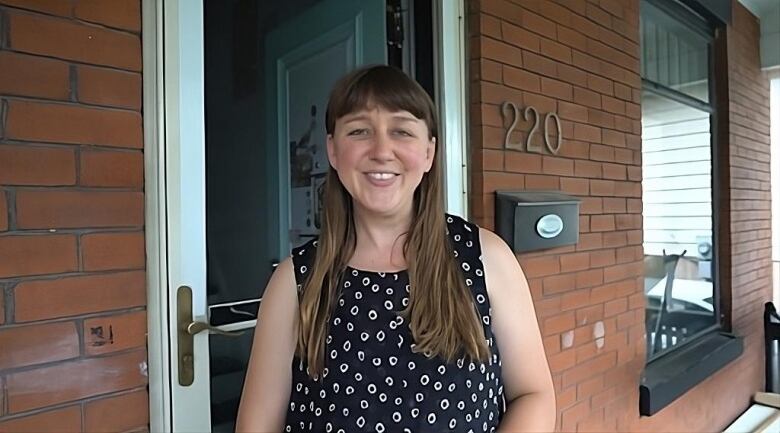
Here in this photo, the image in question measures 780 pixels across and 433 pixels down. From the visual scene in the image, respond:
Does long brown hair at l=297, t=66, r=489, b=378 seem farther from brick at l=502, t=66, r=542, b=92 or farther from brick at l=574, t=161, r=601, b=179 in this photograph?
brick at l=574, t=161, r=601, b=179

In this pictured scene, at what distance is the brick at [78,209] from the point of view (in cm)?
108

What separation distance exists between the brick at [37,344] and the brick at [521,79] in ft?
4.90

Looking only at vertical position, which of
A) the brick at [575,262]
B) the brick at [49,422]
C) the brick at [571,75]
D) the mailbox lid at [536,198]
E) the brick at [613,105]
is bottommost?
the brick at [49,422]

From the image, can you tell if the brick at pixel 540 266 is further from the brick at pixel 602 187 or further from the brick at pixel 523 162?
the brick at pixel 602 187

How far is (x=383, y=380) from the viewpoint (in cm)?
96

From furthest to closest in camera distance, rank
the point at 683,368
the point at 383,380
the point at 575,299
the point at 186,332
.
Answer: the point at 683,368 → the point at 575,299 → the point at 186,332 → the point at 383,380

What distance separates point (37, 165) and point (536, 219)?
58.3 inches

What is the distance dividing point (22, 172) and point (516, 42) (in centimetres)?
156

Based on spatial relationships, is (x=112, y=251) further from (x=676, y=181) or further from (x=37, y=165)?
(x=676, y=181)

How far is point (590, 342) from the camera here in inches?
94.8

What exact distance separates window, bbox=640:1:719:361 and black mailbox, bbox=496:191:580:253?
3.61 ft

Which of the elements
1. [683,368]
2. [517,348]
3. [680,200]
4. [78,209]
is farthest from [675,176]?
[78,209]

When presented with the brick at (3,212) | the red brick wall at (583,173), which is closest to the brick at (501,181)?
the red brick wall at (583,173)

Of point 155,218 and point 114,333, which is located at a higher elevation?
point 155,218
